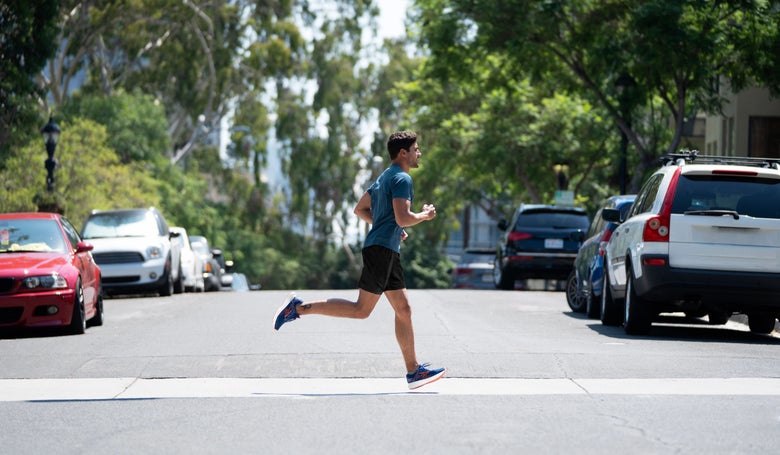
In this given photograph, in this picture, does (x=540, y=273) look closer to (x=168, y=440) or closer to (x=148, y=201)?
Result: (x=148, y=201)

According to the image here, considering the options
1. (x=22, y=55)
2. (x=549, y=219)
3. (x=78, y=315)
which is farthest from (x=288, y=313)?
(x=22, y=55)

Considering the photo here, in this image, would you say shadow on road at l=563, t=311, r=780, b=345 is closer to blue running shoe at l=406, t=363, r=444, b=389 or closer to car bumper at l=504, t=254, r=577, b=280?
blue running shoe at l=406, t=363, r=444, b=389

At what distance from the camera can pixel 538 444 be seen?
776 centimetres

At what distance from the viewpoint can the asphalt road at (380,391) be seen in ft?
26.2

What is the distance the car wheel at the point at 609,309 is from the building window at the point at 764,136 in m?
20.8

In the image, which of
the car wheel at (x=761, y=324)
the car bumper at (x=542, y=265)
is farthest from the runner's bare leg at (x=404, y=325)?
the car bumper at (x=542, y=265)

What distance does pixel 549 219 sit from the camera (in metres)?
29.3

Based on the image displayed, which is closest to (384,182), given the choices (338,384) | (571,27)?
(338,384)

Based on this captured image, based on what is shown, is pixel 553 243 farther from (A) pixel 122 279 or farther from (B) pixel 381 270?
(B) pixel 381 270

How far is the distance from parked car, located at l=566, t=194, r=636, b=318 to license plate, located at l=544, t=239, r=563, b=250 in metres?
7.70

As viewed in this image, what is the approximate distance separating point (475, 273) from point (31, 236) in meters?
21.9

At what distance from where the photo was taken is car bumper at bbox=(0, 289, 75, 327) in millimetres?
15656

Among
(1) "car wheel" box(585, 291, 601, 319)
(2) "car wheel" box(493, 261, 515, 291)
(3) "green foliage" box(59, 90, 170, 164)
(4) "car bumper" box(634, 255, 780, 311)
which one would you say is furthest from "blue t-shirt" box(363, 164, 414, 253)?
(3) "green foliage" box(59, 90, 170, 164)

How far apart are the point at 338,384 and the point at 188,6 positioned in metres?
38.0
